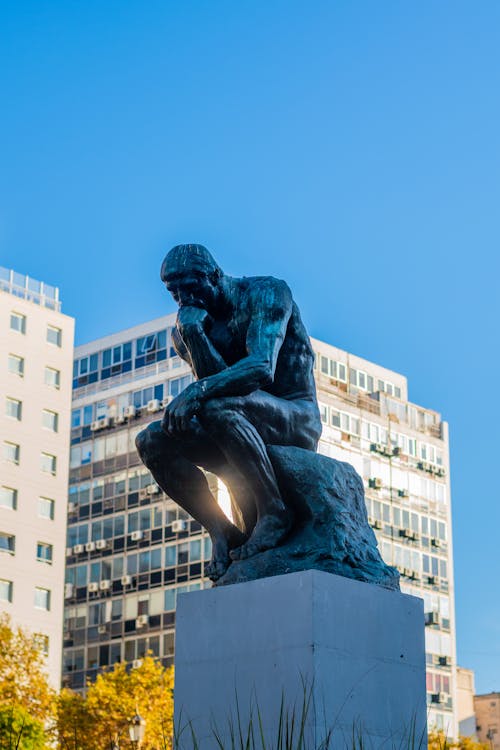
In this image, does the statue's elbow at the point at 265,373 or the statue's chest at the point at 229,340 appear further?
the statue's chest at the point at 229,340

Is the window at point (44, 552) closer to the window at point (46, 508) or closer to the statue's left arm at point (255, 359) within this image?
the window at point (46, 508)

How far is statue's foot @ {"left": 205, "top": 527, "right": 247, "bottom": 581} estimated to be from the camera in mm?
9648

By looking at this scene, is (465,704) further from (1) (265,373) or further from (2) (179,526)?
(1) (265,373)

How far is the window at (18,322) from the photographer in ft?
231

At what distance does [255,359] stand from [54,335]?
210 ft

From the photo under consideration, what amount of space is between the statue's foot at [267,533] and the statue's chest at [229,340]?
1.10 m

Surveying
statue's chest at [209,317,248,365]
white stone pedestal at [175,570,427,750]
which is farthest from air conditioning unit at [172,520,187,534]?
white stone pedestal at [175,570,427,750]

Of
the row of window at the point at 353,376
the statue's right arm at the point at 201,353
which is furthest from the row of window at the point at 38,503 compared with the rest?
the statue's right arm at the point at 201,353

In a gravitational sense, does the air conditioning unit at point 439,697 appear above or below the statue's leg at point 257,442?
above

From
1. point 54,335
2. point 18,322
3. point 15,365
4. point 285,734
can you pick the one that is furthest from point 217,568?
point 54,335

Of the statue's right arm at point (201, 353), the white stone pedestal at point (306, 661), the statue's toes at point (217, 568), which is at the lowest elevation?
the white stone pedestal at point (306, 661)

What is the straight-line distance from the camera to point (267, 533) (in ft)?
30.7

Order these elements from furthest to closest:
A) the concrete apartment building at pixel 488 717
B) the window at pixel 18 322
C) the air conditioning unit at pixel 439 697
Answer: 1. the concrete apartment building at pixel 488 717
2. the air conditioning unit at pixel 439 697
3. the window at pixel 18 322

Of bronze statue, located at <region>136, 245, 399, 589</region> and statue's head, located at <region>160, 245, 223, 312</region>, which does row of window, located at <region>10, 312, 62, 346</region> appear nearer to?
bronze statue, located at <region>136, 245, 399, 589</region>
